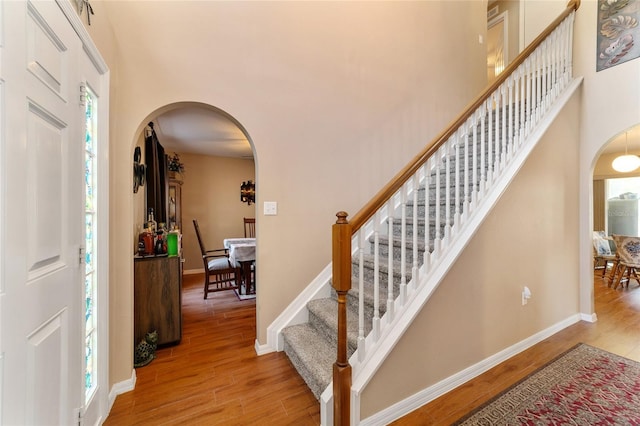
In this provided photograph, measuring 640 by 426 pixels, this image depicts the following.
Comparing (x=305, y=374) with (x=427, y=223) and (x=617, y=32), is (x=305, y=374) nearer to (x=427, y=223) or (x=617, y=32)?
(x=427, y=223)

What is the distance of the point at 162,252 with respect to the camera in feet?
7.86

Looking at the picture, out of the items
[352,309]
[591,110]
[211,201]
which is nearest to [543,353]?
[352,309]

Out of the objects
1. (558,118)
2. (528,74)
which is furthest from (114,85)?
(558,118)

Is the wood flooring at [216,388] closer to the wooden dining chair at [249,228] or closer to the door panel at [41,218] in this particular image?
the door panel at [41,218]

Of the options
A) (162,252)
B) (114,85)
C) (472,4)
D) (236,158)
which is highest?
(472,4)

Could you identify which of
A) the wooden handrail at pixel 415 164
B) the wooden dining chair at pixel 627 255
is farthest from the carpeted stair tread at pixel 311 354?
the wooden dining chair at pixel 627 255

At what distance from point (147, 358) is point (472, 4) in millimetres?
5498

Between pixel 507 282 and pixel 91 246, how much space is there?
291 centimetres

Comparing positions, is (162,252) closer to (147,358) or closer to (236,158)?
(147,358)

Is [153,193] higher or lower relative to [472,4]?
lower

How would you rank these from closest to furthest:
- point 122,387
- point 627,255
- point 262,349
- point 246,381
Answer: point 122,387 → point 246,381 → point 262,349 → point 627,255

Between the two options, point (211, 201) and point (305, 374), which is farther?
point (211, 201)

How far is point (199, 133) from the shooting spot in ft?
13.7

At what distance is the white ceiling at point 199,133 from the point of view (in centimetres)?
340
